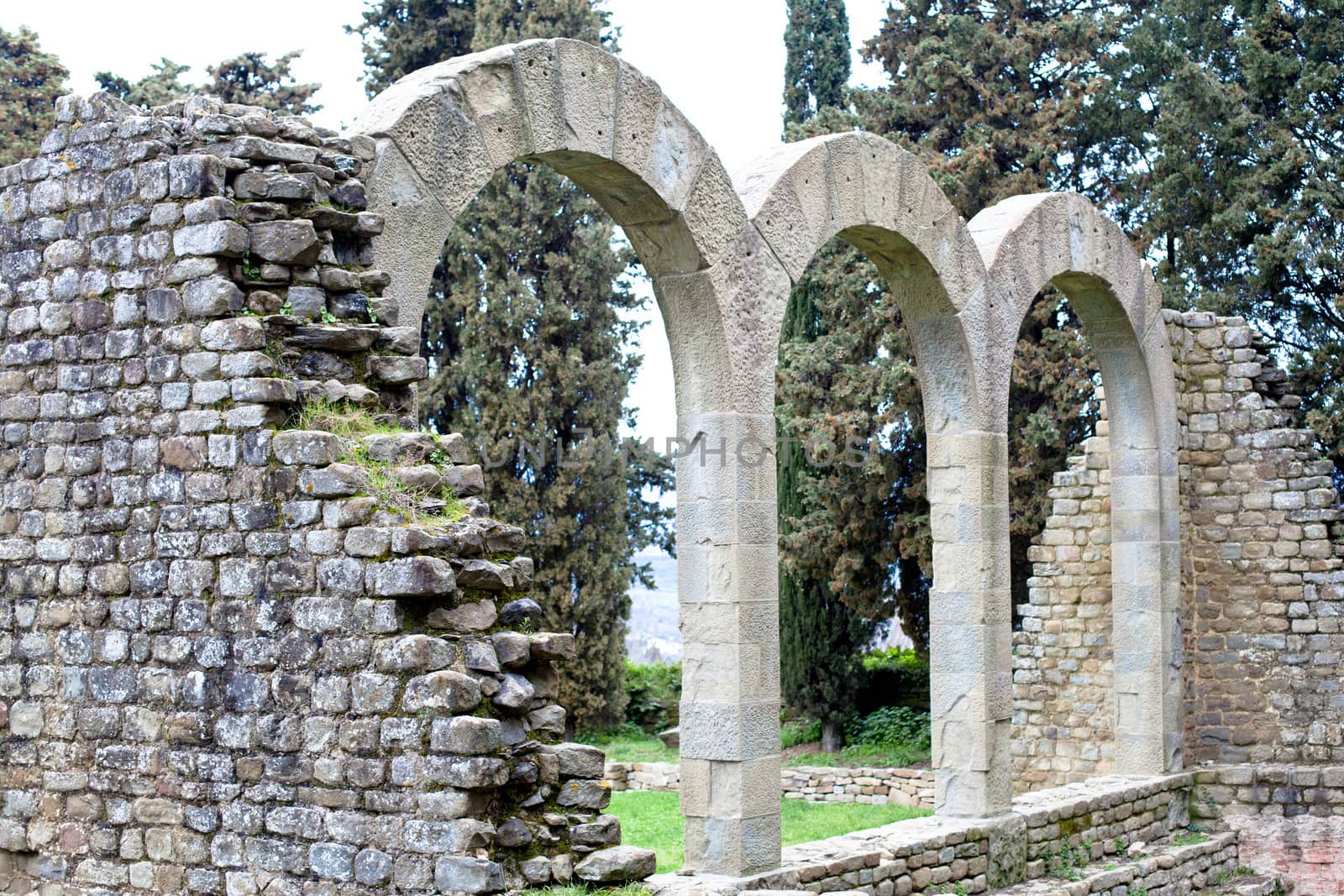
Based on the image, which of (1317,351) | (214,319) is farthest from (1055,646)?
(214,319)

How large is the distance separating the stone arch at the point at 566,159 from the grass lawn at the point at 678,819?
12.9 ft

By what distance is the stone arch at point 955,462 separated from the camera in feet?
26.2

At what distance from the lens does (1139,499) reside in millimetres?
10594

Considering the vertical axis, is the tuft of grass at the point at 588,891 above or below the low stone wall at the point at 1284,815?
above

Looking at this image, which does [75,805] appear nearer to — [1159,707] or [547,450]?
[1159,707]

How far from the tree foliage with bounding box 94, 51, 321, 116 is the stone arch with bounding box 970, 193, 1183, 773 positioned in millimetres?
11898

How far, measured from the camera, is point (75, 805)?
5.30 m

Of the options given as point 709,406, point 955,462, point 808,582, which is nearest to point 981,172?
point 808,582

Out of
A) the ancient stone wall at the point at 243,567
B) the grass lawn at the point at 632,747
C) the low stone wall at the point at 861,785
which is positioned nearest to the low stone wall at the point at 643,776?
the grass lawn at the point at 632,747

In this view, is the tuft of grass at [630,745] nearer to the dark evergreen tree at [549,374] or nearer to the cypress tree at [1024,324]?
the dark evergreen tree at [549,374]

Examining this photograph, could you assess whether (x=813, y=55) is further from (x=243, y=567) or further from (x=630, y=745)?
(x=243, y=567)

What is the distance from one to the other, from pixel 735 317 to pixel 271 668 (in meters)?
2.80

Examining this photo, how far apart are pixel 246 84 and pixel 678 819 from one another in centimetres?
1191

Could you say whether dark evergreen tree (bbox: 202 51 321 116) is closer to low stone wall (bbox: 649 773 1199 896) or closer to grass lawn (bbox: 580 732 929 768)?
grass lawn (bbox: 580 732 929 768)
